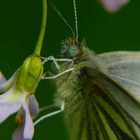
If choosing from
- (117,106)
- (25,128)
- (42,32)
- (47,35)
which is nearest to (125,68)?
(117,106)

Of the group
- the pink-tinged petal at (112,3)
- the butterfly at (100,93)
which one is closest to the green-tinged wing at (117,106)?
the butterfly at (100,93)

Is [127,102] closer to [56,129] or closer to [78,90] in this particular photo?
[78,90]

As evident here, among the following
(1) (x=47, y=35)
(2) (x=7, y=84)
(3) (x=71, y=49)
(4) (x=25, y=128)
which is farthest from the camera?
(1) (x=47, y=35)

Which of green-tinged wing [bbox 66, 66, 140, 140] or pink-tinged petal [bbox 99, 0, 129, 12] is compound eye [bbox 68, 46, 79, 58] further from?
pink-tinged petal [bbox 99, 0, 129, 12]

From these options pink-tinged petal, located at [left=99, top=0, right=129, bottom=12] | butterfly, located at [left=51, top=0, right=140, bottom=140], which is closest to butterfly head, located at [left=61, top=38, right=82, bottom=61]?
butterfly, located at [left=51, top=0, right=140, bottom=140]

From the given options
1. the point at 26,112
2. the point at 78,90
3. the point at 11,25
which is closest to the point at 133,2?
the point at 11,25

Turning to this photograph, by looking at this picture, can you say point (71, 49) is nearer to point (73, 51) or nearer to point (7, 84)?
point (73, 51)
